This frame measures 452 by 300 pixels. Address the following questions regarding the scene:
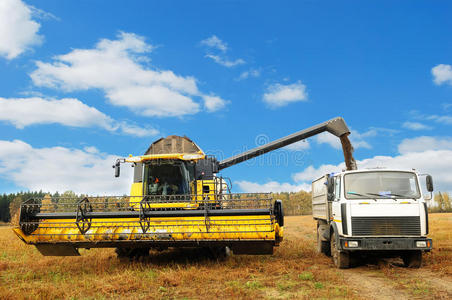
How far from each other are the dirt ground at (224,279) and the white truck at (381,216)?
576 millimetres

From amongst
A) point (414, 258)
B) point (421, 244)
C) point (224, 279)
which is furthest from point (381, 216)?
point (224, 279)

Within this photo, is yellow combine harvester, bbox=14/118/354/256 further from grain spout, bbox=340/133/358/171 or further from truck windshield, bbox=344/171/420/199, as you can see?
grain spout, bbox=340/133/358/171

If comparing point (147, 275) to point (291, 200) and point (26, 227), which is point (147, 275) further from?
point (291, 200)

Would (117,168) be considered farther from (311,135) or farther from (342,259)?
(311,135)

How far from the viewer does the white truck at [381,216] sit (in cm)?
893

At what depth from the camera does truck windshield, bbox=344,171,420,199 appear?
9.34 metres

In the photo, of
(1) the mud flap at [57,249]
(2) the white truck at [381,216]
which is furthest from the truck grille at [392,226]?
(1) the mud flap at [57,249]

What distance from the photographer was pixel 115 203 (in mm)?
9000

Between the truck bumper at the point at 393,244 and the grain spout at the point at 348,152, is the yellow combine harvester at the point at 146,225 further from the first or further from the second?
the grain spout at the point at 348,152

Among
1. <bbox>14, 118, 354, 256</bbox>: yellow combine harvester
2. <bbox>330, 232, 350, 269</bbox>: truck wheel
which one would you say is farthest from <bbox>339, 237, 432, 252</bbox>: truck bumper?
<bbox>14, 118, 354, 256</bbox>: yellow combine harvester

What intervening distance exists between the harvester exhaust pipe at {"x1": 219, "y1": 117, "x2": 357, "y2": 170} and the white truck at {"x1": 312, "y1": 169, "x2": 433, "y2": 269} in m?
5.07

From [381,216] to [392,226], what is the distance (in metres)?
0.36

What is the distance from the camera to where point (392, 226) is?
903 cm

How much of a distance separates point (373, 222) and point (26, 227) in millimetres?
8366
